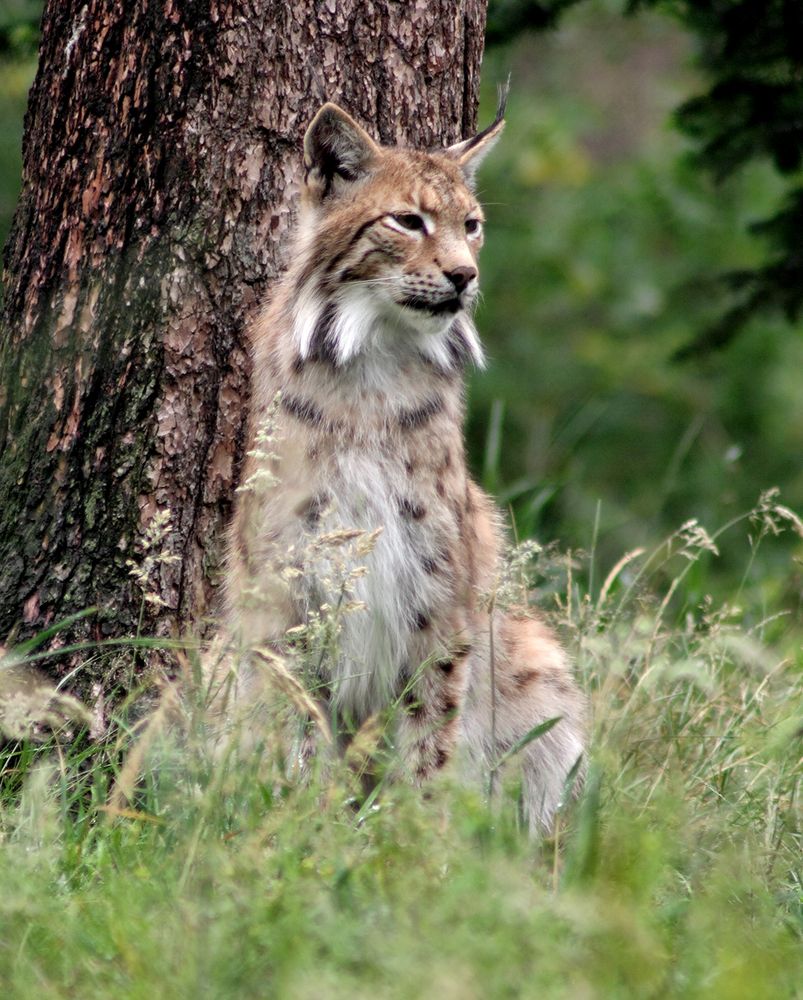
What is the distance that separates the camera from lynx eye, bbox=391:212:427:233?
160 inches

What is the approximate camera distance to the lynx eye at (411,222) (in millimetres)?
4070

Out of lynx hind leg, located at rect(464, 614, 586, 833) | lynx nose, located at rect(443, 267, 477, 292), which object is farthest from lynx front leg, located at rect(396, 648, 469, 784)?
lynx nose, located at rect(443, 267, 477, 292)

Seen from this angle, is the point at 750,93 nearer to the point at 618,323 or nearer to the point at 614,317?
the point at 618,323

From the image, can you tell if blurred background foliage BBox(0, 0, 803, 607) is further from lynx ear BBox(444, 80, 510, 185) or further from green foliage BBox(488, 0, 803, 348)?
lynx ear BBox(444, 80, 510, 185)

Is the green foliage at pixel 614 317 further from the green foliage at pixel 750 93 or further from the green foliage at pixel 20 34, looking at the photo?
the green foliage at pixel 20 34

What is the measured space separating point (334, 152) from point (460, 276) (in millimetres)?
538

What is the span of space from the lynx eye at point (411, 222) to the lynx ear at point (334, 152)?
19cm

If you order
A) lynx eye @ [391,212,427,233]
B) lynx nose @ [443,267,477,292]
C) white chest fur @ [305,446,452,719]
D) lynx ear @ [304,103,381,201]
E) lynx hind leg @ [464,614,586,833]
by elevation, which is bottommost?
lynx hind leg @ [464,614,586,833]

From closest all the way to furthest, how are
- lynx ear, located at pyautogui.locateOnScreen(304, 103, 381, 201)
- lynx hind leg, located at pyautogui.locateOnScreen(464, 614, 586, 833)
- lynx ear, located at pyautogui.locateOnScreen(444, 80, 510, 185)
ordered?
lynx ear, located at pyautogui.locateOnScreen(304, 103, 381, 201) < lynx ear, located at pyautogui.locateOnScreen(444, 80, 510, 185) < lynx hind leg, located at pyautogui.locateOnScreen(464, 614, 586, 833)

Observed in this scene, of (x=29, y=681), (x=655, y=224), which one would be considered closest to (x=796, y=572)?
(x=29, y=681)

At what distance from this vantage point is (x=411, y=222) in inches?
161

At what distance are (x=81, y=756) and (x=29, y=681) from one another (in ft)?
1.95

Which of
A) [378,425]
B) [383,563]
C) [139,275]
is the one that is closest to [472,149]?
[378,425]

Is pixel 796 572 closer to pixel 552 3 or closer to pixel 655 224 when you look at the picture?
pixel 552 3
